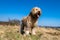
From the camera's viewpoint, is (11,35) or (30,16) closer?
(11,35)

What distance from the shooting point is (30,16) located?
32.0 ft

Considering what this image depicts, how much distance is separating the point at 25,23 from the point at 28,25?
179mm

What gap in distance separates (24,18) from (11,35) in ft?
9.48

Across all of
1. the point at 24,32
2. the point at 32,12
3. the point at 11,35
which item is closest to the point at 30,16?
the point at 32,12

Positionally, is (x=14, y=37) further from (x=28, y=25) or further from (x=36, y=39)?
(x=28, y=25)

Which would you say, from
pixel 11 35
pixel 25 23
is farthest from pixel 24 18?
pixel 11 35

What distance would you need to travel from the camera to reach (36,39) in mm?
6836

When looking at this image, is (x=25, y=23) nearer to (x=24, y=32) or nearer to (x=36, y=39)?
(x=24, y=32)

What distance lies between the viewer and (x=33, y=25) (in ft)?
32.4

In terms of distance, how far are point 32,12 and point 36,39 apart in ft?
9.87

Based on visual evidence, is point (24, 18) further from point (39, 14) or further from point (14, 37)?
point (14, 37)

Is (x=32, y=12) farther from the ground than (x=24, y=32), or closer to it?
farther from the ground

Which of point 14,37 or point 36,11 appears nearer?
point 14,37

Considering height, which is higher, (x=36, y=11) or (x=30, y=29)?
(x=36, y=11)
